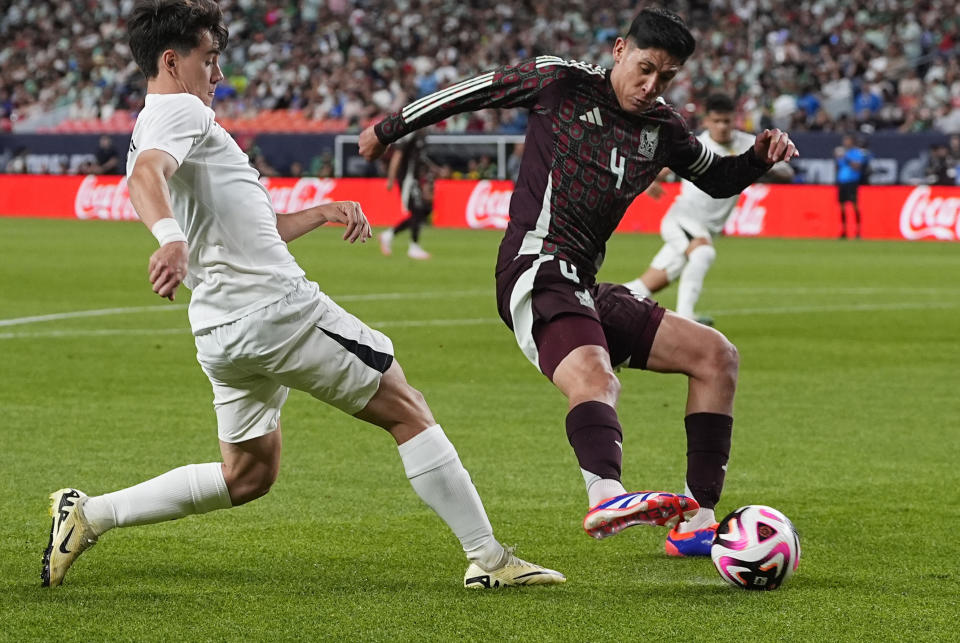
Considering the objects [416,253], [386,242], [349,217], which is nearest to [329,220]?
[349,217]

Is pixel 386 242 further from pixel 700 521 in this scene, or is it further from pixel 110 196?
pixel 700 521

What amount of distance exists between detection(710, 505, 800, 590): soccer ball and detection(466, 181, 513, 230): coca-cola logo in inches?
1015

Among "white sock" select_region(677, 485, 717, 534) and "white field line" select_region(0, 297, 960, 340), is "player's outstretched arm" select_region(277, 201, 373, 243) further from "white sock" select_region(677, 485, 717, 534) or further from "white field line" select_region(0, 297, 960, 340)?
"white field line" select_region(0, 297, 960, 340)

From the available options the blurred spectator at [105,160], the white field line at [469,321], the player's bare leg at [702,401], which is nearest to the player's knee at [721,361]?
the player's bare leg at [702,401]

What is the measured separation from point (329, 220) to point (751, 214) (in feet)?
81.1

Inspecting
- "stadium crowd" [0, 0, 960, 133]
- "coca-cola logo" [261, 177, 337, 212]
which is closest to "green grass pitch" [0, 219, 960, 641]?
"coca-cola logo" [261, 177, 337, 212]

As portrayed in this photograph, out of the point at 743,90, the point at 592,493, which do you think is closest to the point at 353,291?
the point at 592,493

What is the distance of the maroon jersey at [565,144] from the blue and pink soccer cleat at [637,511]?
4.02 ft

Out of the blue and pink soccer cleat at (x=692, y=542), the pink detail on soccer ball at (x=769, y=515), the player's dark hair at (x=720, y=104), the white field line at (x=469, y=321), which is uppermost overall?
the player's dark hair at (x=720, y=104)

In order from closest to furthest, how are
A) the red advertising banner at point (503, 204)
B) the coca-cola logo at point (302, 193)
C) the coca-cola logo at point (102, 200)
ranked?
1. the red advertising banner at point (503, 204)
2. the coca-cola logo at point (302, 193)
3. the coca-cola logo at point (102, 200)

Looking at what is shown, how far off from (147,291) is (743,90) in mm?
20340

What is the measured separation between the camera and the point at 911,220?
27469mm

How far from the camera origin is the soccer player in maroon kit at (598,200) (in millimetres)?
5250

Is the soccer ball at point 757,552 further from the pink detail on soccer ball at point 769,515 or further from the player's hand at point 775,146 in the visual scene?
the player's hand at point 775,146
